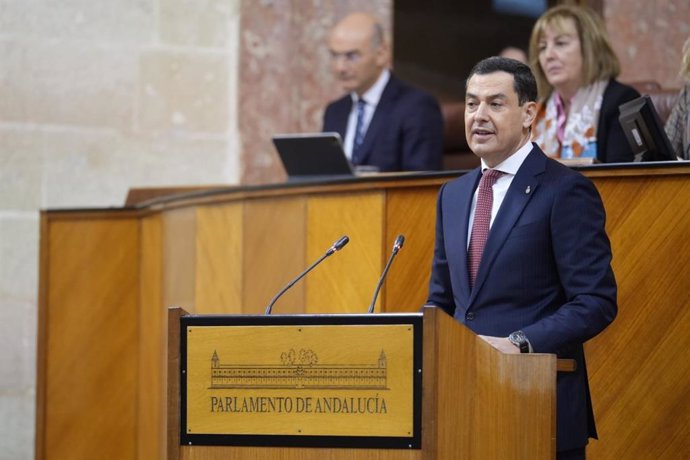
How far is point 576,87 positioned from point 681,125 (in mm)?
711

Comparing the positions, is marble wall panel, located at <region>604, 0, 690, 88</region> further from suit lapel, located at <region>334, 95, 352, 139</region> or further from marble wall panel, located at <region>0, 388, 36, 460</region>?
marble wall panel, located at <region>0, 388, 36, 460</region>

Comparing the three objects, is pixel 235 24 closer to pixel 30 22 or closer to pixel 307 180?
pixel 30 22

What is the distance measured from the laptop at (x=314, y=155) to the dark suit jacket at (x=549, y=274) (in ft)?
6.51

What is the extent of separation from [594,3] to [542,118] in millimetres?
2588

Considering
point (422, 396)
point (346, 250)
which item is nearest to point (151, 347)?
point (346, 250)

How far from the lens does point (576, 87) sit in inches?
→ 219

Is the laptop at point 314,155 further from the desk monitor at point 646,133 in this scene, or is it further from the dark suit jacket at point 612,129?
the desk monitor at point 646,133

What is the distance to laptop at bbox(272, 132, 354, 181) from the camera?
220 inches

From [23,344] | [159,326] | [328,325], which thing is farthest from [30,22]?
[328,325]

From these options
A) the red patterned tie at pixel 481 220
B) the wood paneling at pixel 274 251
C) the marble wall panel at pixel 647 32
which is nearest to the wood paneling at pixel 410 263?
the wood paneling at pixel 274 251

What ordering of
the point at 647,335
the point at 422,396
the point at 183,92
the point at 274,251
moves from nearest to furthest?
the point at 422,396 < the point at 647,335 < the point at 274,251 < the point at 183,92

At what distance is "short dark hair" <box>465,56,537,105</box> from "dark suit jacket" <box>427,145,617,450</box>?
0.15m

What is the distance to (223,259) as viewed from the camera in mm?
5637

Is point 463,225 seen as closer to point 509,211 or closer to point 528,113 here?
point 509,211
